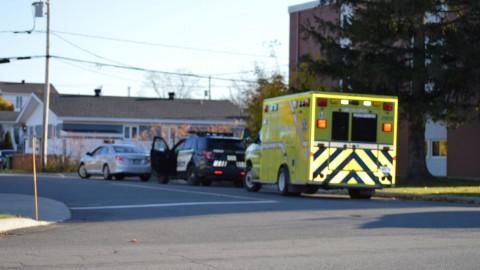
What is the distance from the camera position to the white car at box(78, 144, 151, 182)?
32.9 m

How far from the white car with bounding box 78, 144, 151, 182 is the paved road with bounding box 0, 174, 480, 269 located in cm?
1302

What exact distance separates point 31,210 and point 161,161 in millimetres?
14364

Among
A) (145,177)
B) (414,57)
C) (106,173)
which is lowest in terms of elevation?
(145,177)

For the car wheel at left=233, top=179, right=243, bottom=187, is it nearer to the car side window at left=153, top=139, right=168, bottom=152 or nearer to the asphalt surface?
the car side window at left=153, top=139, right=168, bottom=152

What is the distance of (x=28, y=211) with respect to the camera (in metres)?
16.4

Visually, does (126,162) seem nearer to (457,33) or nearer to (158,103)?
(457,33)

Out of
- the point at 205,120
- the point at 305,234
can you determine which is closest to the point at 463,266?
the point at 305,234

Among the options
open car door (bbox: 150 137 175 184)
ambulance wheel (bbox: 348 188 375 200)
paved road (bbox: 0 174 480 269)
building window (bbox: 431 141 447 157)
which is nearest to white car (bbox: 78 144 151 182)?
open car door (bbox: 150 137 175 184)

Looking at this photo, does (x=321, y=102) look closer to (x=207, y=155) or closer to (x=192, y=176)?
(x=207, y=155)

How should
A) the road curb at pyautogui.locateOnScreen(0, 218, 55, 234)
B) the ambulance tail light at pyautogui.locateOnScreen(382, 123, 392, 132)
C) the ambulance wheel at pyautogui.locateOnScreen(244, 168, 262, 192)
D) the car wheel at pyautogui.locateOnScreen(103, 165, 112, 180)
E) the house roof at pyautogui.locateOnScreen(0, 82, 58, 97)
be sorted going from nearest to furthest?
1. the road curb at pyautogui.locateOnScreen(0, 218, 55, 234)
2. the ambulance tail light at pyautogui.locateOnScreen(382, 123, 392, 132)
3. the ambulance wheel at pyautogui.locateOnScreen(244, 168, 262, 192)
4. the car wheel at pyautogui.locateOnScreen(103, 165, 112, 180)
5. the house roof at pyautogui.locateOnScreen(0, 82, 58, 97)

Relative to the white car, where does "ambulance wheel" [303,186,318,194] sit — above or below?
below

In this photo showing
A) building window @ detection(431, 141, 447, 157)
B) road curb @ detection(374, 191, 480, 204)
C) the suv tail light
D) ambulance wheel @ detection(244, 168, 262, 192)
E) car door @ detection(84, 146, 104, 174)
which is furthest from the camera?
building window @ detection(431, 141, 447, 157)

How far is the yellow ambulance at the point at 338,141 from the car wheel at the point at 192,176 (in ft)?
22.5

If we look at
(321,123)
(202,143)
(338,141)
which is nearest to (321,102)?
(321,123)
